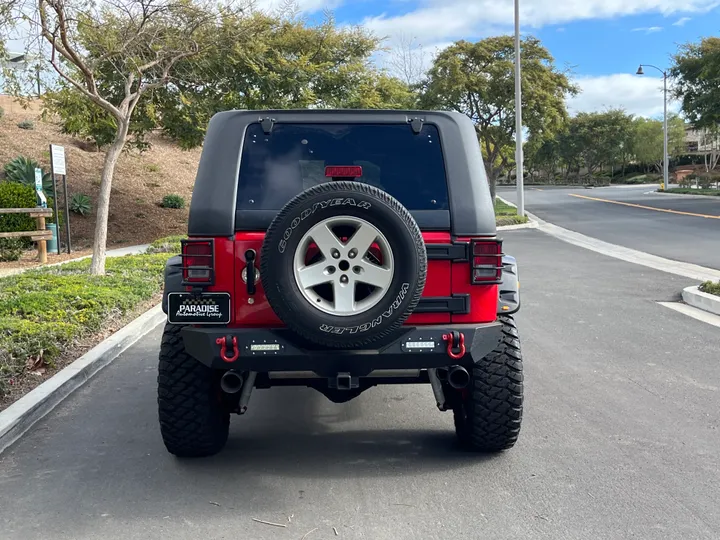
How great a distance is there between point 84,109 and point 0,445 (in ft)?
36.4

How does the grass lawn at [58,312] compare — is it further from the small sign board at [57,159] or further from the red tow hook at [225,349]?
the small sign board at [57,159]

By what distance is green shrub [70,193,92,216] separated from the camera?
23359 mm

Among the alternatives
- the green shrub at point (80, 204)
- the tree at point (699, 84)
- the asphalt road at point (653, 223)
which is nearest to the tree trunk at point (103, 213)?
the asphalt road at point (653, 223)

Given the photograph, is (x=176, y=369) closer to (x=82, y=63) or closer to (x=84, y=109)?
(x=82, y=63)

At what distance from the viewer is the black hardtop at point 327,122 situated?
4.10 meters

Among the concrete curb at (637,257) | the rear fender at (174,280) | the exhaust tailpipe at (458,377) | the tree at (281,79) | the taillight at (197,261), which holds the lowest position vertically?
the concrete curb at (637,257)

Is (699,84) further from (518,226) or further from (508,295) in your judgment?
(508,295)

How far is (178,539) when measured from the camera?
3.49 metres

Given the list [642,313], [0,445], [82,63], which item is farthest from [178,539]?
[82,63]

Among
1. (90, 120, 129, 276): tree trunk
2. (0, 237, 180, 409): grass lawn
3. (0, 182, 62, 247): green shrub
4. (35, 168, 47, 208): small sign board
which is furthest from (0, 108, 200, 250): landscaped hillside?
(0, 237, 180, 409): grass lawn

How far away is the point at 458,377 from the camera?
4.12 meters

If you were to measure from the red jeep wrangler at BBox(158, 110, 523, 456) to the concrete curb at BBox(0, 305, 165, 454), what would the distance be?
1340 millimetres

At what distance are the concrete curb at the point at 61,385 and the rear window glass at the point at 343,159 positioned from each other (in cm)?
236

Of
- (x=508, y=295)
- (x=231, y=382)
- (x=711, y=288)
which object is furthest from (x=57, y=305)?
(x=711, y=288)
